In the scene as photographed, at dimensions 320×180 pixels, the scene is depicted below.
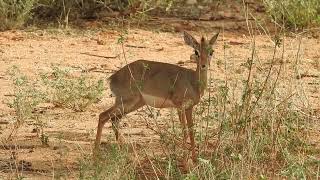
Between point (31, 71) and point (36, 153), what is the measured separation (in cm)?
293

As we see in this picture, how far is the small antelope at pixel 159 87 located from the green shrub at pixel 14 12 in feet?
15.3

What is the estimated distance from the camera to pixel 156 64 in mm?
6684

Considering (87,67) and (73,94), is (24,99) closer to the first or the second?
(73,94)

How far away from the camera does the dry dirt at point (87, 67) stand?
623 centimetres

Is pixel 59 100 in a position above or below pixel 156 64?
below

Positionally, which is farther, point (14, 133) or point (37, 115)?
point (37, 115)

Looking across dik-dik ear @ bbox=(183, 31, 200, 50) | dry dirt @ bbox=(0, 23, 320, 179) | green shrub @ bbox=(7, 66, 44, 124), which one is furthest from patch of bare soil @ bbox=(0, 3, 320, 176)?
dik-dik ear @ bbox=(183, 31, 200, 50)

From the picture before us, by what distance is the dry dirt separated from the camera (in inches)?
245

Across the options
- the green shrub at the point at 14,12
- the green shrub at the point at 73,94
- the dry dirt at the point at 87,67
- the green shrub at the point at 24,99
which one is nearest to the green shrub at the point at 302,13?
the dry dirt at the point at 87,67

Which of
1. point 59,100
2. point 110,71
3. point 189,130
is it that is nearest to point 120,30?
point 110,71

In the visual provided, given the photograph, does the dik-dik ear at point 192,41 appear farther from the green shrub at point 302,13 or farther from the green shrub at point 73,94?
the green shrub at point 302,13

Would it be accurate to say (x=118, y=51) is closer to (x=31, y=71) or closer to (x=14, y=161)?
(x=31, y=71)

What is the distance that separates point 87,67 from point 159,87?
117 inches

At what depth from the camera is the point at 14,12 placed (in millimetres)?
11062
